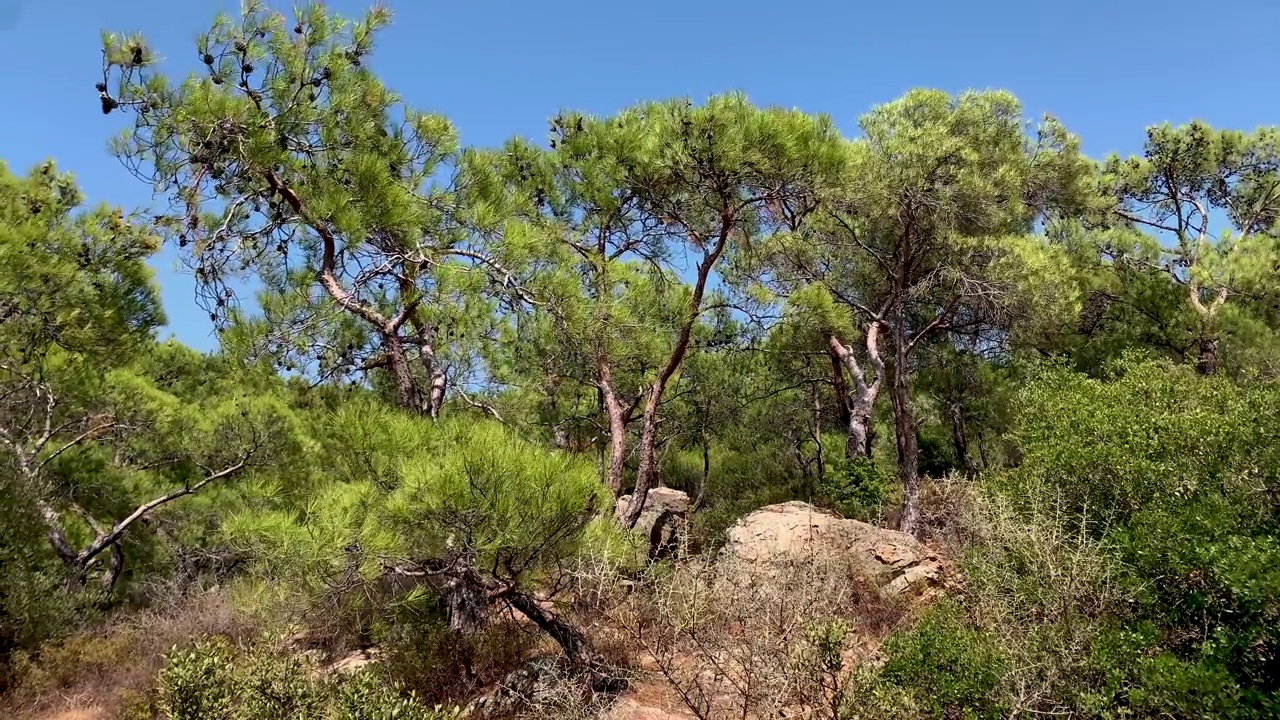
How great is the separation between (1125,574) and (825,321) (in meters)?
4.84

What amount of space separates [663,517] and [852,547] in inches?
103

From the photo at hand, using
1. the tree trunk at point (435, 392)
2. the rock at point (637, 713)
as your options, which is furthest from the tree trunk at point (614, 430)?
the rock at point (637, 713)

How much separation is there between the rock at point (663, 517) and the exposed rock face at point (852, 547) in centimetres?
93

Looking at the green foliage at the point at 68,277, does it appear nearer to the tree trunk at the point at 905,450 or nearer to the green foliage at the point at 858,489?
the green foliage at the point at 858,489

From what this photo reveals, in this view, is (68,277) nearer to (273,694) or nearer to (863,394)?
(273,694)

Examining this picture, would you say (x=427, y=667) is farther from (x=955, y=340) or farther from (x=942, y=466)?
(x=942, y=466)

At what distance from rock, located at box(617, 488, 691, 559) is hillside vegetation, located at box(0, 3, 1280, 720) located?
0.07 meters

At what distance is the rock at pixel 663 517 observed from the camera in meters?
8.63

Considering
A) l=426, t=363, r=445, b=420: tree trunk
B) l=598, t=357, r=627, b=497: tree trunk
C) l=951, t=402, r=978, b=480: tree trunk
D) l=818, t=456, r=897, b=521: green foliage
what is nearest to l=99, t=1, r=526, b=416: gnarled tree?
l=426, t=363, r=445, b=420: tree trunk

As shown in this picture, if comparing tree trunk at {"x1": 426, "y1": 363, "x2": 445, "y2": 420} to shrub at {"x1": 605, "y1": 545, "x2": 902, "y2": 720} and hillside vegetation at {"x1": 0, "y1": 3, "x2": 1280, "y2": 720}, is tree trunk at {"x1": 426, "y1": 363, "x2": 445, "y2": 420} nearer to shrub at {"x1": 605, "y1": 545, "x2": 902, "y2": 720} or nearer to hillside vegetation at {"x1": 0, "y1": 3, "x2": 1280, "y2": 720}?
hillside vegetation at {"x1": 0, "y1": 3, "x2": 1280, "y2": 720}

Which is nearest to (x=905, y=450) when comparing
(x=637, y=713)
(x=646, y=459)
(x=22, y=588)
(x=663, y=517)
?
(x=663, y=517)

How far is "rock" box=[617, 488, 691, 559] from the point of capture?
8.63 meters

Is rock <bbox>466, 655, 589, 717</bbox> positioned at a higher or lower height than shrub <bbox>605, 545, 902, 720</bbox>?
lower

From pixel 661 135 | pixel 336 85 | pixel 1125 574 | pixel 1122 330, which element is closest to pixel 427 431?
pixel 336 85
